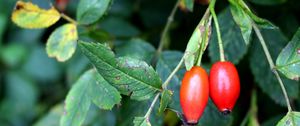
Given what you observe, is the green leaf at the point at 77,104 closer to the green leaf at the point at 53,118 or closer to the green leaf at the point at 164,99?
the green leaf at the point at 164,99

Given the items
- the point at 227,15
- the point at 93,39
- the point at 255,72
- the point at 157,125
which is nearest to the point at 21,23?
the point at 93,39

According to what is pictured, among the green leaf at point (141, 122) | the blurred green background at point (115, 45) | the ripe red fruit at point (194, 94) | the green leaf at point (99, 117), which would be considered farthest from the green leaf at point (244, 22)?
the green leaf at point (99, 117)

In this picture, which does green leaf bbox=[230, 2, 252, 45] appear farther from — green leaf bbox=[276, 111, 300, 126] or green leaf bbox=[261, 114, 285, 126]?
green leaf bbox=[261, 114, 285, 126]

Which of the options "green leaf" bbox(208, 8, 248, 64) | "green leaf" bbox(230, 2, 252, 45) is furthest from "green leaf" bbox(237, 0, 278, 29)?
"green leaf" bbox(208, 8, 248, 64)

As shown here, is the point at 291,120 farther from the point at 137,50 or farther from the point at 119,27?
the point at 119,27

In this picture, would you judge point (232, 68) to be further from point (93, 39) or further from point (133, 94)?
point (93, 39)
